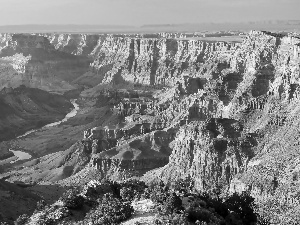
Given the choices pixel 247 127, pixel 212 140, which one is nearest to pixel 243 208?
pixel 212 140

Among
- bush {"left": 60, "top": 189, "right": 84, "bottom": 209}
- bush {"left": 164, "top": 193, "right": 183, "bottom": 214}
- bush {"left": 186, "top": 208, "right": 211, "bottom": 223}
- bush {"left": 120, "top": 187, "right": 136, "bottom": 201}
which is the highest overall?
bush {"left": 164, "top": 193, "right": 183, "bottom": 214}

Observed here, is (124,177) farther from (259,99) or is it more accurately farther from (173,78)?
(173,78)

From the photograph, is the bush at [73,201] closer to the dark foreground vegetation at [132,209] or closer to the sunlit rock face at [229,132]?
the dark foreground vegetation at [132,209]

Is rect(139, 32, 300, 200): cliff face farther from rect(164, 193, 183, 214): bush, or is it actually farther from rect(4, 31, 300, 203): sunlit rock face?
rect(164, 193, 183, 214): bush

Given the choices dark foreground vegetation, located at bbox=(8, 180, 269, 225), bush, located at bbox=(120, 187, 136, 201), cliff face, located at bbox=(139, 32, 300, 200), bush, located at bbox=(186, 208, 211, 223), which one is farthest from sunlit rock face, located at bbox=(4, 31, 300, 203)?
bush, located at bbox=(186, 208, 211, 223)

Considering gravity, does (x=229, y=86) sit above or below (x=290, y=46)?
below

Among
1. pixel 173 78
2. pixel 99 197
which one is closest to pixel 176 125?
pixel 99 197

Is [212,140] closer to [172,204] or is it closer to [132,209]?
[132,209]

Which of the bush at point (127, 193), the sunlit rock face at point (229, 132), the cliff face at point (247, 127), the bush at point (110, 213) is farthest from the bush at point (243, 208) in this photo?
the cliff face at point (247, 127)
